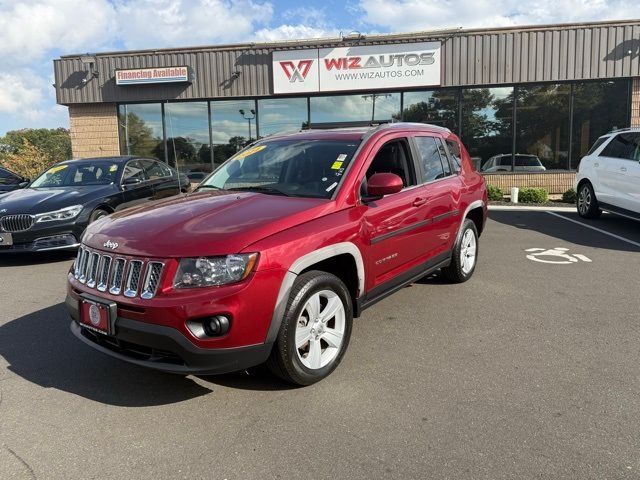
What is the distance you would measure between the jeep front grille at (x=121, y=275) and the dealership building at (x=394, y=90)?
11884mm

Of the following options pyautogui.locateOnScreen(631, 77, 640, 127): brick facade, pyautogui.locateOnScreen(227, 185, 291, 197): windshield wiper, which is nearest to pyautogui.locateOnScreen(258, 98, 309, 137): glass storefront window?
pyautogui.locateOnScreen(631, 77, 640, 127): brick facade

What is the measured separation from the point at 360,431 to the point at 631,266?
5.38 metres

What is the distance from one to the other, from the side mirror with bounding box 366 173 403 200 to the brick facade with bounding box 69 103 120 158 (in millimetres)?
14217

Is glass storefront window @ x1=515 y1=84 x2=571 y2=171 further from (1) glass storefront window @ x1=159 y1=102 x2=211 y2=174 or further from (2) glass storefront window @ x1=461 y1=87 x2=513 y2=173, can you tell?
(1) glass storefront window @ x1=159 y1=102 x2=211 y2=174

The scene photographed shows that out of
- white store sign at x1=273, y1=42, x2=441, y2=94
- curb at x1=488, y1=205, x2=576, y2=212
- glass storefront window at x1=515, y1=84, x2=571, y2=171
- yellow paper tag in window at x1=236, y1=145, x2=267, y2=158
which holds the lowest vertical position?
curb at x1=488, y1=205, x2=576, y2=212

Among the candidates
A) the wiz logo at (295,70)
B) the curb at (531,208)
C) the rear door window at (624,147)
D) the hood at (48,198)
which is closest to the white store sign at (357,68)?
the wiz logo at (295,70)

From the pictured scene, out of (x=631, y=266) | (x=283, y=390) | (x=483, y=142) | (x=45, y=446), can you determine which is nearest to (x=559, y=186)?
(x=483, y=142)

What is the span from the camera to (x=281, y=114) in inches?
606

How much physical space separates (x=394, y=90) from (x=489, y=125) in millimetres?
2888

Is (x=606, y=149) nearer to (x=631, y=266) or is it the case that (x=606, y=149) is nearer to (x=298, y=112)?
(x=631, y=266)

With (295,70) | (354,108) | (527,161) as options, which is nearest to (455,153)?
(354,108)

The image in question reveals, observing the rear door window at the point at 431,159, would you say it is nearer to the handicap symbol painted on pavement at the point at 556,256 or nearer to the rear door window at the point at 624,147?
the handicap symbol painted on pavement at the point at 556,256

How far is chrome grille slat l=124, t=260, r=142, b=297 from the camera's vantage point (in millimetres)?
2990

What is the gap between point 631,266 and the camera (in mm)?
6598
